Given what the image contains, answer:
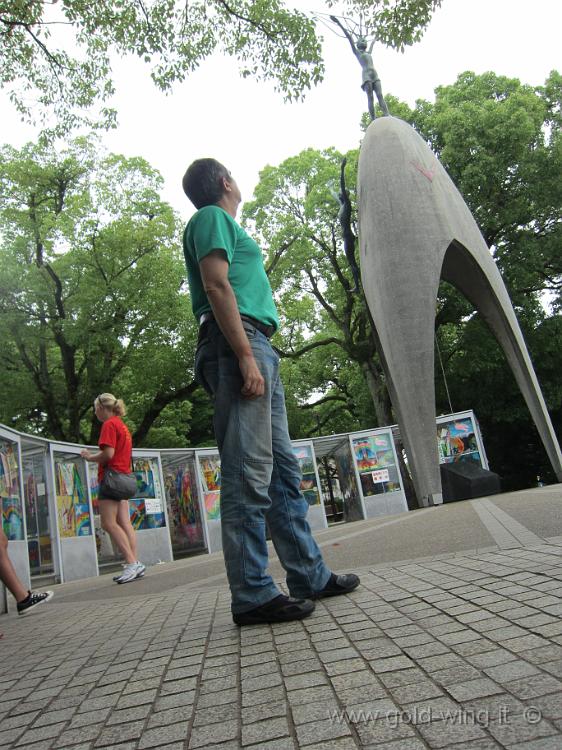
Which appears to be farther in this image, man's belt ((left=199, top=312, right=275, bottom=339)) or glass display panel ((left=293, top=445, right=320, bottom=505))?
glass display panel ((left=293, top=445, right=320, bottom=505))

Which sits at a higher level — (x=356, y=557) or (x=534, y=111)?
(x=534, y=111)

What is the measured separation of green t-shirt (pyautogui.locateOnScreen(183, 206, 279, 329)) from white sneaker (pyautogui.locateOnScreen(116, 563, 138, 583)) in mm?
4222

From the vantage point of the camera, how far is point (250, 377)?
9.48 feet

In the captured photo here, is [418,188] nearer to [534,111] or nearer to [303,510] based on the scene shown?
[303,510]

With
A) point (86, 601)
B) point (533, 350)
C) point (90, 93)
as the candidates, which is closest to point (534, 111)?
point (533, 350)

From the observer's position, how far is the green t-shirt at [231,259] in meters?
3.02

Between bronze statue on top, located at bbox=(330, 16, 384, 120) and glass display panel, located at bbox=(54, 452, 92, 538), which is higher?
bronze statue on top, located at bbox=(330, 16, 384, 120)

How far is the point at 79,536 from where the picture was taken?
33.1 feet

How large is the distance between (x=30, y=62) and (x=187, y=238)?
7.63 m

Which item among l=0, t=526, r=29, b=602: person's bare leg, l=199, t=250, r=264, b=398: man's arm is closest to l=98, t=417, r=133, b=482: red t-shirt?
l=0, t=526, r=29, b=602: person's bare leg

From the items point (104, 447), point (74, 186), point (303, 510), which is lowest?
point (303, 510)

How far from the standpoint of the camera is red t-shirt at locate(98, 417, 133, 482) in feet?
21.4

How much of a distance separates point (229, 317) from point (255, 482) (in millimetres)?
763

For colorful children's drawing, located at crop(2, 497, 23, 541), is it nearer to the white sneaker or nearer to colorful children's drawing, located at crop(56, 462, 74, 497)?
the white sneaker
